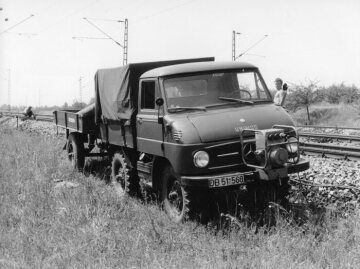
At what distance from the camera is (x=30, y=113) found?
3388 cm

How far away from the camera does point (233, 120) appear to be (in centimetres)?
709

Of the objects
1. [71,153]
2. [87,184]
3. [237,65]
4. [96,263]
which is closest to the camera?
[96,263]

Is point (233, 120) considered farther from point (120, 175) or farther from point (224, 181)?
point (120, 175)

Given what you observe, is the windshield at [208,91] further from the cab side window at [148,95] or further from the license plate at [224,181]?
the license plate at [224,181]

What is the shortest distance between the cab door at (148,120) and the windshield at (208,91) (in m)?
0.30

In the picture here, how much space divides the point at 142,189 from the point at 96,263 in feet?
12.5

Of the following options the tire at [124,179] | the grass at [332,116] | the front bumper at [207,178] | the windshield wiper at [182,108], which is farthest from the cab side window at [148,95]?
the grass at [332,116]

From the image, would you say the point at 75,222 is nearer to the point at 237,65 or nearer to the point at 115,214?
the point at 115,214

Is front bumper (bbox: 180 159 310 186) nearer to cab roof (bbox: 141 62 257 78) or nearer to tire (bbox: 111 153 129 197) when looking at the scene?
cab roof (bbox: 141 62 257 78)

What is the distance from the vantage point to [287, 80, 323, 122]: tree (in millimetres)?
32250

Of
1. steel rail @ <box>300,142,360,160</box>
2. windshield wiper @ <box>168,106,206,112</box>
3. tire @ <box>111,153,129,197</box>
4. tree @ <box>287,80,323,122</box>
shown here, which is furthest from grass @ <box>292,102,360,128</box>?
windshield wiper @ <box>168,106,206,112</box>

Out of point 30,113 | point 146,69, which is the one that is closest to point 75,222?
point 146,69

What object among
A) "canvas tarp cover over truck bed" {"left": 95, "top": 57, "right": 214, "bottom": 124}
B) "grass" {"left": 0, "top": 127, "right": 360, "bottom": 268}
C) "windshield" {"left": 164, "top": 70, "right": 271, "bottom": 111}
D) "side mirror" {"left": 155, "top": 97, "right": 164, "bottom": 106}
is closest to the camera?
"grass" {"left": 0, "top": 127, "right": 360, "bottom": 268}

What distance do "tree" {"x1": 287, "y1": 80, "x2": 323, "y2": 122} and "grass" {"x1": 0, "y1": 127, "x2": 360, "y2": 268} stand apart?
25486 mm
